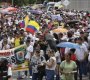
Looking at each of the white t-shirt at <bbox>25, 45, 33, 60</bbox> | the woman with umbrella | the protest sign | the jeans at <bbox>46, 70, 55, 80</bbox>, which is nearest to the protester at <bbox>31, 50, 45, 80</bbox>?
the jeans at <bbox>46, 70, 55, 80</bbox>

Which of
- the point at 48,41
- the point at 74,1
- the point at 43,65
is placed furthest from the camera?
the point at 74,1

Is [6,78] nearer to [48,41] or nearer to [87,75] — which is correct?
[48,41]

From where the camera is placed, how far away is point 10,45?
17641mm

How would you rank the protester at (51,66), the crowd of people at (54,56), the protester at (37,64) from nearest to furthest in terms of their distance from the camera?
1. the crowd of people at (54,56)
2. the protester at (51,66)
3. the protester at (37,64)

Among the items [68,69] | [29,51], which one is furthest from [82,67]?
[68,69]

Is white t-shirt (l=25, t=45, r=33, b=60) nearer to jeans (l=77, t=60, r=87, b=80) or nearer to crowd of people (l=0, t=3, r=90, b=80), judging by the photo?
crowd of people (l=0, t=3, r=90, b=80)

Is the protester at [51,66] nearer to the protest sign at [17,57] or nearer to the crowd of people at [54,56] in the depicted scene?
the crowd of people at [54,56]

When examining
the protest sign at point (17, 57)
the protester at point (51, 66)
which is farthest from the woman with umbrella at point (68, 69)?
the protest sign at point (17, 57)

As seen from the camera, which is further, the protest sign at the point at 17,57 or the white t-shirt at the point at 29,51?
the white t-shirt at the point at 29,51

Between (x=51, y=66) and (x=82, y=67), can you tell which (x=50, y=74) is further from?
(x=82, y=67)

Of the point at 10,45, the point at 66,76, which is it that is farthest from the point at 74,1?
the point at 66,76

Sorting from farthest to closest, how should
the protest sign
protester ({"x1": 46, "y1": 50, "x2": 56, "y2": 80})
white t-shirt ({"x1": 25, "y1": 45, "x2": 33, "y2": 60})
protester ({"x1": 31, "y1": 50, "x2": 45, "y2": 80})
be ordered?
white t-shirt ({"x1": 25, "y1": 45, "x2": 33, "y2": 60}) < the protest sign < protester ({"x1": 31, "y1": 50, "x2": 45, "y2": 80}) < protester ({"x1": 46, "y1": 50, "x2": 56, "y2": 80})

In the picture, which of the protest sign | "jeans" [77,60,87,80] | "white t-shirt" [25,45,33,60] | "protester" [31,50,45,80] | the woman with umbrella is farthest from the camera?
"jeans" [77,60,87,80]

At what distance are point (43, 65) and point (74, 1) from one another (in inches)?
2031
